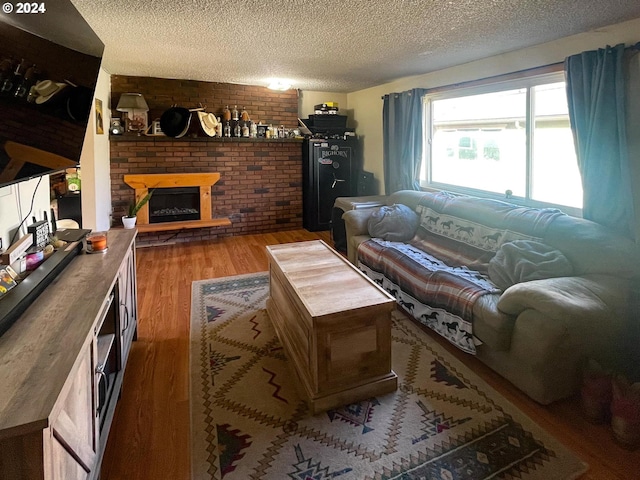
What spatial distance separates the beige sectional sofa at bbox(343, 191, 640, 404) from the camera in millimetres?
1845

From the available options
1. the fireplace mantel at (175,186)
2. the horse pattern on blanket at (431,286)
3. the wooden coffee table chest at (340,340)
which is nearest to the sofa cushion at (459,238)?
the horse pattern on blanket at (431,286)

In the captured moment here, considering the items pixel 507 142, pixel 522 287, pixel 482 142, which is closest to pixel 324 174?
pixel 482 142

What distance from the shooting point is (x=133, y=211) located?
15.7ft

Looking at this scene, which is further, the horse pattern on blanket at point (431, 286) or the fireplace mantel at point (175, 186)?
the fireplace mantel at point (175, 186)

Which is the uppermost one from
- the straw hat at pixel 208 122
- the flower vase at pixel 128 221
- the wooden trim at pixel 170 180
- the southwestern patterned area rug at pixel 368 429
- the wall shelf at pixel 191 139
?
the straw hat at pixel 208 122

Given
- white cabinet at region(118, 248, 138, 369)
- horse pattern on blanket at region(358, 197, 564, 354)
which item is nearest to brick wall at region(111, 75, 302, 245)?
horse pattern on blanket at region(358, 197, 564, 354)

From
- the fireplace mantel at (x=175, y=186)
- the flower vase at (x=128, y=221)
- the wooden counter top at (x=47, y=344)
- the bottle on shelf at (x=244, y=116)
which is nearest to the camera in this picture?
the wooden counter top at (x=47, y=344)

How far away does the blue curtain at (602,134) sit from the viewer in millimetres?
2379

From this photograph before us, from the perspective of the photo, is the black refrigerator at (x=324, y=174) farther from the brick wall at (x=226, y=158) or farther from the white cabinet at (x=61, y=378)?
the white cabinet at (x=61, y=378)

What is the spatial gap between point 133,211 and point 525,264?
433cm

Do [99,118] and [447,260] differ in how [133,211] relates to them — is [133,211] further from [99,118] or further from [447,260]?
[447,260]

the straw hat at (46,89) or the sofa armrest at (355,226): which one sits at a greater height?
the straw hat at (46,89)

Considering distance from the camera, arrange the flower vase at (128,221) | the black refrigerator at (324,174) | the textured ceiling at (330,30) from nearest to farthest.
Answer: the textured ceiling at (330,30) → the flower vase at (128,221) → the black refrigerator at (324,174)

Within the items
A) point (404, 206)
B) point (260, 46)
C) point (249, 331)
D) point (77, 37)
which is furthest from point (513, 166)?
→ point (77, 37)
